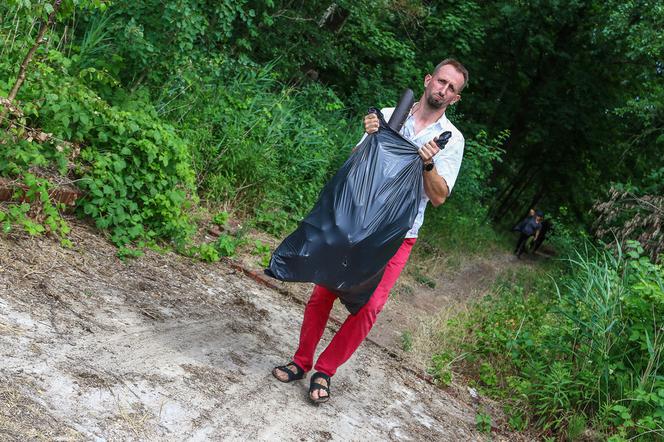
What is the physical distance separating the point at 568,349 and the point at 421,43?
1308 cm

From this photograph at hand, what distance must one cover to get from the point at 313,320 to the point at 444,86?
148cm

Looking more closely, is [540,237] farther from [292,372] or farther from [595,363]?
[292,372]

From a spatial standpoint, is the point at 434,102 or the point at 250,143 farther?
the point at 250,143

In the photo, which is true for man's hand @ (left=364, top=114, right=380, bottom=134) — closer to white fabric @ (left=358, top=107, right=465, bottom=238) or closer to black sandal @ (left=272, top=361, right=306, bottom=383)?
white fabric @ (left=358, top=107, right=465, bottom=238)

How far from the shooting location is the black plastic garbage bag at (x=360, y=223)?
369 centimetres

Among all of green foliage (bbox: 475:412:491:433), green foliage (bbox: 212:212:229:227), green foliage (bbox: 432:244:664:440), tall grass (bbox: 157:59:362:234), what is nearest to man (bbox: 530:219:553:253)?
tall grass (bbox: 157:59:362:234)

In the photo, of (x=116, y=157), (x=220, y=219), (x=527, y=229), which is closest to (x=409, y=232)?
(x=116, y=157)

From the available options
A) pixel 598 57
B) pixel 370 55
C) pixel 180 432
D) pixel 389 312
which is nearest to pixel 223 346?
pixel 180 432

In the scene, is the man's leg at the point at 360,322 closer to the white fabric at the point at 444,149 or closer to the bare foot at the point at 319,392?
the bare foot at the point at 319,392

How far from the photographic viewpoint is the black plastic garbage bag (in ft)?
12.1

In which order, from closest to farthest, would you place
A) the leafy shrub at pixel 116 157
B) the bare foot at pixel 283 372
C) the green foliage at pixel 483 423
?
the bare foot at pixel 283 372 < the green foliage at pixel 483 423 < the leafy shrub at pixel 116 157

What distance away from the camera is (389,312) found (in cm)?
761

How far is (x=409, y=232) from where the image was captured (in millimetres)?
4137

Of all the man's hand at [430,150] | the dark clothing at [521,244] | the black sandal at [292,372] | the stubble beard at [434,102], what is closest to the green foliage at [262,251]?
the black sandal at [292,372]
